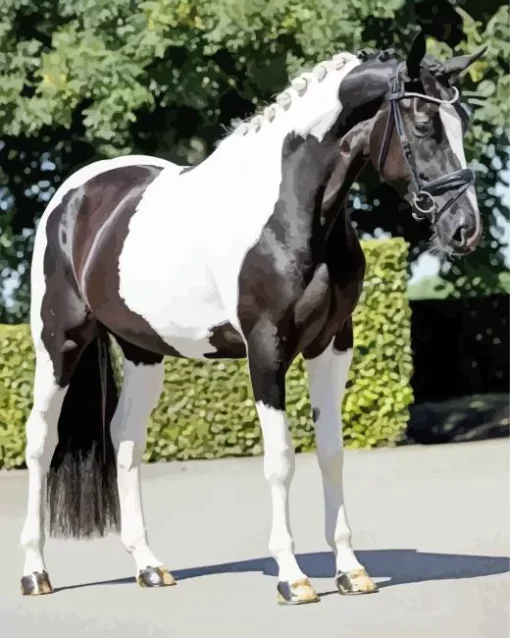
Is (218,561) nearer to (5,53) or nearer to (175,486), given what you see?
(175,486)

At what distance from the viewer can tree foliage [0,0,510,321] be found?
42.8ft

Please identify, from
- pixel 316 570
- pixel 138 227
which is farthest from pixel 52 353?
pixel 316 570

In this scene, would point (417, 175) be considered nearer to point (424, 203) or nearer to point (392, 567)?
point (424, 203)

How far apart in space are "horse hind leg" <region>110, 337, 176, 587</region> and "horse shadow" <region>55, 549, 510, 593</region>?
0.19 m

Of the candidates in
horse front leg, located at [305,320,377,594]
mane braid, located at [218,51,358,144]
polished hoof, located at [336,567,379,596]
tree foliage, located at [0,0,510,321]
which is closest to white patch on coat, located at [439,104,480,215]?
mane braid, located at [218,51,358,144]

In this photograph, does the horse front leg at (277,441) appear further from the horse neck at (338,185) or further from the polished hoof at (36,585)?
the polished hoof at (36,585)

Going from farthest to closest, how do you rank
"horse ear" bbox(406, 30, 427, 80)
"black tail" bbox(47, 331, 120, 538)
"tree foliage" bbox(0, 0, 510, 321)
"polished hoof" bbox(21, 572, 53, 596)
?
"tree foliage" bbox(0, 0, 510, 321) → "black tail" bbox(47, 331, 120, 538) → "polished hoof" bbox(21, 572, 53, 596) → "horse ear" bbox(406, 30, 427, 80)

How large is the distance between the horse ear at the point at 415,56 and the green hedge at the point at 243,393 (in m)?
6.26

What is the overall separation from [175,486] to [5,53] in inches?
242

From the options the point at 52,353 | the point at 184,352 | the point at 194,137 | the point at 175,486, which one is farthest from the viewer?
the point at 194,137

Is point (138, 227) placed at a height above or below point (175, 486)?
above

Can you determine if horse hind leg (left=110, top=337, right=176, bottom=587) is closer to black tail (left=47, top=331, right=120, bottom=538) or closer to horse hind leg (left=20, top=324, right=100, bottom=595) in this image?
black tail (left=47, top=331, right=120, bottom=538)

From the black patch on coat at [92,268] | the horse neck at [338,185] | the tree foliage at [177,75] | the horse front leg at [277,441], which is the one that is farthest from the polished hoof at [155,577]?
the tree foliage at [177,75]

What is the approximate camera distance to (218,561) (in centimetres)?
700
